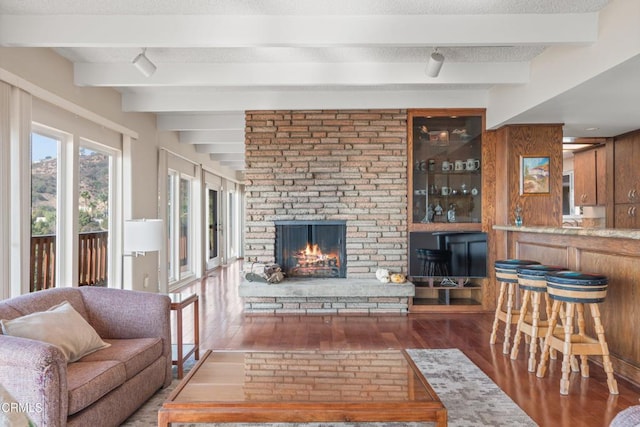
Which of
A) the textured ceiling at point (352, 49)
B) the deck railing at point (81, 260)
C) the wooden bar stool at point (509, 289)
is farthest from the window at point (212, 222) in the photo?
the wooden bar stool at point (509, 289)

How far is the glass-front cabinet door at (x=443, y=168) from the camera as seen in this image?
5.32 metres

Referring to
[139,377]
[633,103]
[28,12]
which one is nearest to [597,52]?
[633,103]

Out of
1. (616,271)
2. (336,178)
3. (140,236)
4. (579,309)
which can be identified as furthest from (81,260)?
(616,271)

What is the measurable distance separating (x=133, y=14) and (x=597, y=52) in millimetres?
3371

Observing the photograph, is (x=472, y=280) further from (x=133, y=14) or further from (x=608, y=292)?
(x=133, y=14)

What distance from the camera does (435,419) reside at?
6.09 ft

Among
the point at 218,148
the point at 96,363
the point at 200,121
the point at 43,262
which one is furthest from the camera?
the point at 218,148

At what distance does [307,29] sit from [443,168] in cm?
295

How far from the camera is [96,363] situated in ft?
7.59

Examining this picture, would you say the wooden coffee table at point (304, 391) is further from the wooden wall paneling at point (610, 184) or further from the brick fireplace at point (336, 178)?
the wooden wall paneling at point (610, 184)

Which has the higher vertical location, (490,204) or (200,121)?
(200,121)

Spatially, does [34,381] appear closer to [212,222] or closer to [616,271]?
[616,271]

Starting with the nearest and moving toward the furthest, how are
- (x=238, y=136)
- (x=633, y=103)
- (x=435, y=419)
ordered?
(x=435, y=419) → (x=633, y=103) → (x=238, y=136)

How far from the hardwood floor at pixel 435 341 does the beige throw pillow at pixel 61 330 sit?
1518 millimetres
